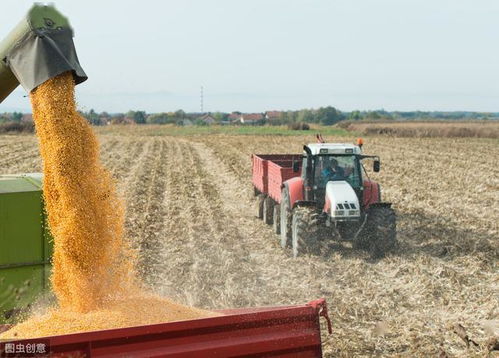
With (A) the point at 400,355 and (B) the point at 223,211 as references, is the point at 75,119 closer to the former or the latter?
(A) the point at 400,355

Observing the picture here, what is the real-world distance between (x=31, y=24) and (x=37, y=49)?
21 centimetres

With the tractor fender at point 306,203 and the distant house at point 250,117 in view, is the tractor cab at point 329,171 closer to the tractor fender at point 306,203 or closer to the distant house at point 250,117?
the tractor fender at point 306,203

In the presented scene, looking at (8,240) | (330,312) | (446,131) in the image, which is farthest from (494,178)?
(446,131)

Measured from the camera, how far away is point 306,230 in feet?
34.5

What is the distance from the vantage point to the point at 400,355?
6.62m

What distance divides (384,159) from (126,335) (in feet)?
88.0

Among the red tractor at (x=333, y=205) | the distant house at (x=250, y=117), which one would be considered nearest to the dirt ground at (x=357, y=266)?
the red tractor at (x=333, y=205)

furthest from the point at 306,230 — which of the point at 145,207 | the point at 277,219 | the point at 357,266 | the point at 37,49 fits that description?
the point at 37,49

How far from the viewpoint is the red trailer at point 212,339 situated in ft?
13.2

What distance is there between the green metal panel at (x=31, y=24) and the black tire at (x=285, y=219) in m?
7.00

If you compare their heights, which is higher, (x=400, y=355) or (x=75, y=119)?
(x=75, y=119)

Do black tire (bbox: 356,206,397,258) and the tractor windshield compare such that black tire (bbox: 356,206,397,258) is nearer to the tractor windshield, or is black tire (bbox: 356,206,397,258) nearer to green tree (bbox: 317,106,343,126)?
the tractor windshield

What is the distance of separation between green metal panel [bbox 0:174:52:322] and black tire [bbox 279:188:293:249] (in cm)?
582

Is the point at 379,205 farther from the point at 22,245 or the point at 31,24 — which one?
the point at 31,24
